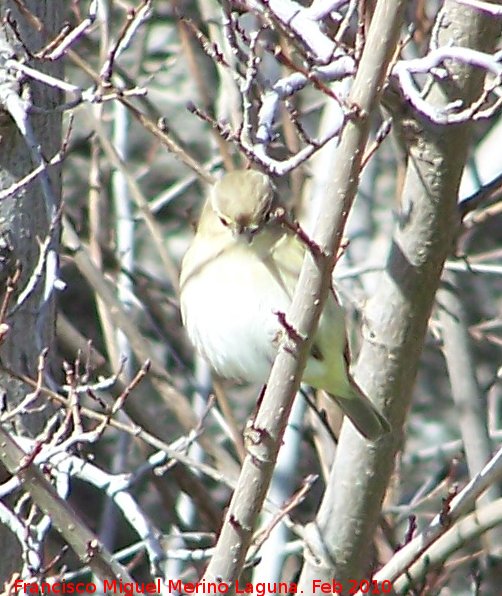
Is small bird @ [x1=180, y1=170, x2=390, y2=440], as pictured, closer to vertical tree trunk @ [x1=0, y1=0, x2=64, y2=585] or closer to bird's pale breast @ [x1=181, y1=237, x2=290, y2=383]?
bird's pale breast @ [x1=181, y1=237, x2=290, y2=383]

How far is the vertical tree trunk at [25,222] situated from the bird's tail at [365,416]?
0.90 m

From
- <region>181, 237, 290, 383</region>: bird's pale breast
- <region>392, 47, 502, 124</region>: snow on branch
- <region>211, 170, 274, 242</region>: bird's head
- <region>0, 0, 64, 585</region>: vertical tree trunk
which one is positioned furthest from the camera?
<region>181, 237, 290, 383</region>: bird's pale breast

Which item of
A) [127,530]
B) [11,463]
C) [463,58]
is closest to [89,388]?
[11,463]

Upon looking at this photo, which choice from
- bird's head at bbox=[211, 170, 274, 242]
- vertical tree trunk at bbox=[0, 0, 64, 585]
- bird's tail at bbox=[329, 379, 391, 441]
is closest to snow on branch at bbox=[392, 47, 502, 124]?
bird's head at bbox=[211, 170, 274, 242]

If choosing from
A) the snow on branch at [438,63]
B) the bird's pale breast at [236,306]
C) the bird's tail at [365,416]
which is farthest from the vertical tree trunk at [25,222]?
the snow on branch at [438,63]

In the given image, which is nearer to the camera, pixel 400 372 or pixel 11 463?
pixel 11 463

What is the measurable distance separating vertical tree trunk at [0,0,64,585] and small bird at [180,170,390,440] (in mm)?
506

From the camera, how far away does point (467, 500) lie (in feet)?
10.3

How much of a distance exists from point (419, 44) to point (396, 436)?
1.75m

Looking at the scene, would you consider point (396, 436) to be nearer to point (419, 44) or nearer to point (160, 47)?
point (419, 44)

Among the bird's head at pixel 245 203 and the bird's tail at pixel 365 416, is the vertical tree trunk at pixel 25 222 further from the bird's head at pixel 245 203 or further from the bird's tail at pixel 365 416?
the bird's tail at pixel 365 416

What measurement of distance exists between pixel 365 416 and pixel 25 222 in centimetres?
112

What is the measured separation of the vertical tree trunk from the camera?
3.52m

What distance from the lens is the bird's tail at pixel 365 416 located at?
3.53 metres
